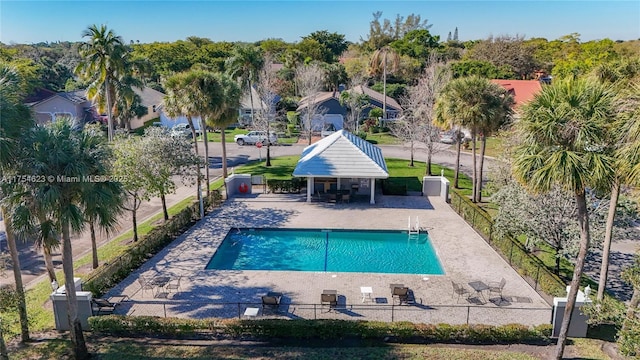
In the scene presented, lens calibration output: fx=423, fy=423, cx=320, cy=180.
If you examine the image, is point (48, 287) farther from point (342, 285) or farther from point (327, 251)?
point (327, 251)

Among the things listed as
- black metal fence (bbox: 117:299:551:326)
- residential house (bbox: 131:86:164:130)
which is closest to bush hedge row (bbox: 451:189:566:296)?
black metal fence (bbox: 117:299:551:326)

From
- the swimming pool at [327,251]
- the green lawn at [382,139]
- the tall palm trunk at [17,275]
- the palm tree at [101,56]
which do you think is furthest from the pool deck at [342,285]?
the green lawn at [382,139]

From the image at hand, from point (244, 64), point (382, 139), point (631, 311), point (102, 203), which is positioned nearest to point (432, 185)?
point (631, 311)

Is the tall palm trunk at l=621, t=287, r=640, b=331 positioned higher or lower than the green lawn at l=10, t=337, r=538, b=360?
higher

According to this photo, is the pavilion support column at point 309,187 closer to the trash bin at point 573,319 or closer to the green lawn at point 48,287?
the green lawn at point 48,287

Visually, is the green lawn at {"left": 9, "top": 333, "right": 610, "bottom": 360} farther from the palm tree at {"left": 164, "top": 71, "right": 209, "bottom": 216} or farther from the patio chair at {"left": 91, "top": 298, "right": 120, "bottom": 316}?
the palm tree at {"left": 164, "top": 71, "right": 209, "bottom": 216}
